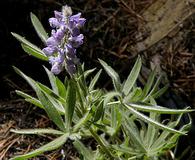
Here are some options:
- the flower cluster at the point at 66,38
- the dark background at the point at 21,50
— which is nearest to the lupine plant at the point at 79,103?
the flower cluster at the point at 66,38

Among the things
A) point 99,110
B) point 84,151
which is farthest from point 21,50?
point 99,110

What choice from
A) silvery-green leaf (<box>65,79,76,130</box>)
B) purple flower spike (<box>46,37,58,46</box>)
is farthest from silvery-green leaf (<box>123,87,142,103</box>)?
purple flower spike (<box>46,37,58,46</box>)

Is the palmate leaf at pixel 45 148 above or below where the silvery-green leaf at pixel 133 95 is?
above

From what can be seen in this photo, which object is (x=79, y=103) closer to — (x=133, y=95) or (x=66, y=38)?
(x=133, y=95)

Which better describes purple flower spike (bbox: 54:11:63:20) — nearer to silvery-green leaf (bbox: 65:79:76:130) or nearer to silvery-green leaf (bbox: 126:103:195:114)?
silvery-green leaf (bbox: 65:79:76:130)

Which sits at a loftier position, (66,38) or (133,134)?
(66,38)

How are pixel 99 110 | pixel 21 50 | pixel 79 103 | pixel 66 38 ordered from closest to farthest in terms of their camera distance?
1. pixel 66 38
2. pixel 99 110
3. pixel 79 103
4. pixel 21 50

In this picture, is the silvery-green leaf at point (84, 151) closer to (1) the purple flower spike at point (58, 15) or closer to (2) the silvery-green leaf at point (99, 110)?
(2) the silvery-green leaf at point (99, 110)

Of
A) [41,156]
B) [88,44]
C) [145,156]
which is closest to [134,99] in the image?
[145,156]

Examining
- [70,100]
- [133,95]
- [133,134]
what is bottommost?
[133,134]
